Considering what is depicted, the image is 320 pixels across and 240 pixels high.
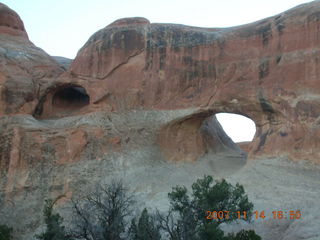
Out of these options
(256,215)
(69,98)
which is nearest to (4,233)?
(256,215)

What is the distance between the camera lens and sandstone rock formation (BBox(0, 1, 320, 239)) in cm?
1775

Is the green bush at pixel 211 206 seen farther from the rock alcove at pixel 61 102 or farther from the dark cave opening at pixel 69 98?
the dark cave opening at pixel 69 98

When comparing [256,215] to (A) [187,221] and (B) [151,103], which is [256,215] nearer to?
(A) [187,221]

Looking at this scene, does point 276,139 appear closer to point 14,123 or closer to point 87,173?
point 87,173

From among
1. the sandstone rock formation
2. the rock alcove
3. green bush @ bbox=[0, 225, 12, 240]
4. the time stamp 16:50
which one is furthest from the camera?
the rock alcove

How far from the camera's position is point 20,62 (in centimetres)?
2172

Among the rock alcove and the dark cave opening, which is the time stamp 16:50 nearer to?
the rock alcove

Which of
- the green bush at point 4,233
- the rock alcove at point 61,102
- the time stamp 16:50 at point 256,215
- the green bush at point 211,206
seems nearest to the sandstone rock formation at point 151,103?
the rock alcove at point 61,102

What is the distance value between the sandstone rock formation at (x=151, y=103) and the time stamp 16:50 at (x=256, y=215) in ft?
10.1

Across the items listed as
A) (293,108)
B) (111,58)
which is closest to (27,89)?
(111,58)

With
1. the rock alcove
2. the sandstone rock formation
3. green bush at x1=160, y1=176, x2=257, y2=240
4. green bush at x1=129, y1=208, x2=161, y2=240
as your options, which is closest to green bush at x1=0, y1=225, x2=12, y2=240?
the sandstone rock formation

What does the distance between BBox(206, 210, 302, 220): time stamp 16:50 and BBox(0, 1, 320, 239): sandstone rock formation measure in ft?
10.1

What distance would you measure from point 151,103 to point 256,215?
8.13m

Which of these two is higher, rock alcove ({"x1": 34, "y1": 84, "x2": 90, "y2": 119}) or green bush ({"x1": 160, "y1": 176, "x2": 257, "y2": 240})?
rock alcove ({"x1": 34, "y1": 84, "x2": 90, "y2": 119})
